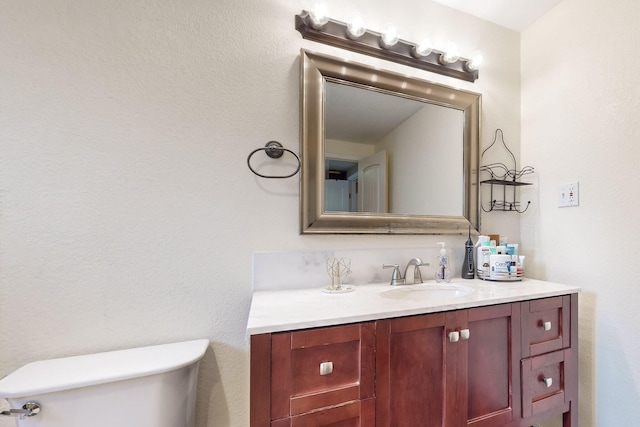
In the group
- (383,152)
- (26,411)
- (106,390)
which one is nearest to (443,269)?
(383,152)

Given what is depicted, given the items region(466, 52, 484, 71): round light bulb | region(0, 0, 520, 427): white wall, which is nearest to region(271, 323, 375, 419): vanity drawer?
region(0, 0, 520, 427): white wall

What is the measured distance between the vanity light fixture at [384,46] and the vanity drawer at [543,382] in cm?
140

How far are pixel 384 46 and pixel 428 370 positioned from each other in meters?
1.38

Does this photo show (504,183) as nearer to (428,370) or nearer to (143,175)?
(428,370)

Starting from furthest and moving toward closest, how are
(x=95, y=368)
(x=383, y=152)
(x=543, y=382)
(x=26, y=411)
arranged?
(x=383, y=152) < (x=543, y=382) < (x=95, y=368) < (x=26, y=411)

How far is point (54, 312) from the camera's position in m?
0.85

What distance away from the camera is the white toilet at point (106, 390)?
2.18 ft

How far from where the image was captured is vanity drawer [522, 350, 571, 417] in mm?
962

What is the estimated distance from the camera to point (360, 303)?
878 millimetres

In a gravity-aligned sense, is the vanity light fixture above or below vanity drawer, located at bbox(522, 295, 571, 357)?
above

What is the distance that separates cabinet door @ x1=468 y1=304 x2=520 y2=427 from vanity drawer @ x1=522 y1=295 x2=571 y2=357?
0.18 feet

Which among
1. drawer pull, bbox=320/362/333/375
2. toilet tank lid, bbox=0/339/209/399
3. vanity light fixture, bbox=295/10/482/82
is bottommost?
toilet tank lid, bbox=0/339/209/399

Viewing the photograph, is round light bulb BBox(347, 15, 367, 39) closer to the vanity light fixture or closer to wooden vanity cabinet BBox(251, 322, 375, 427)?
the vanity light fixture

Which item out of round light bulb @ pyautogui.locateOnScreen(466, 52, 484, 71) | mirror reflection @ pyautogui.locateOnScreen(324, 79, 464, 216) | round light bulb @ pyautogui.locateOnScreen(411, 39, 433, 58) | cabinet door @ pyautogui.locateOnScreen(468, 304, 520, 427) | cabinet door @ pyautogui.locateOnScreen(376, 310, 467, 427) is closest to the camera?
cabinet door @ pyautogui.locateOnScreen(376, 310, 467, 427)
